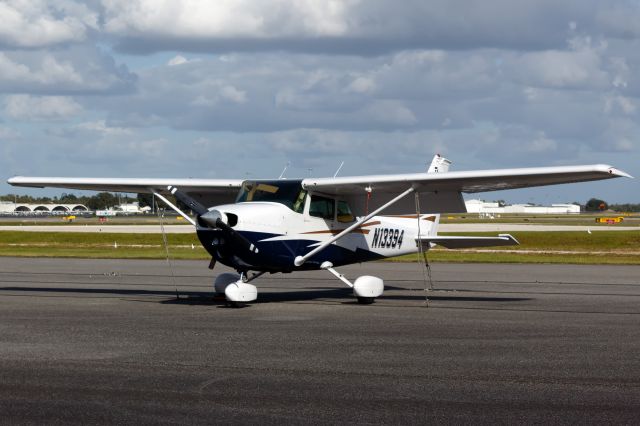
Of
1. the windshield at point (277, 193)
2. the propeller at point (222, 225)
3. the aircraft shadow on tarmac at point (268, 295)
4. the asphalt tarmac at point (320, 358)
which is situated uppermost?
the windshield at point (277, 193)

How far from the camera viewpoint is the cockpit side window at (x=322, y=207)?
63.7ft

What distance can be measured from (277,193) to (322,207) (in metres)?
1.24

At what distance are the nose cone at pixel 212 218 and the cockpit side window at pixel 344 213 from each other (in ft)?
11.7

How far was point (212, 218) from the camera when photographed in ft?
55.4

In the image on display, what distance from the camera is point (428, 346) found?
12133mm

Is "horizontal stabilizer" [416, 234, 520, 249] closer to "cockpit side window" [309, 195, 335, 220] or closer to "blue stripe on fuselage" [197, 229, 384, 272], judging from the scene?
"cockpit side window" [309, 195, 335, 220]

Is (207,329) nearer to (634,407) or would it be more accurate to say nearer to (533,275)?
(634,407)

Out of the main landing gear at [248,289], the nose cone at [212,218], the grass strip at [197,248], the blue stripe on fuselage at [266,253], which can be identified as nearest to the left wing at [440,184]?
the blue stripe on fuselage at [266,253]

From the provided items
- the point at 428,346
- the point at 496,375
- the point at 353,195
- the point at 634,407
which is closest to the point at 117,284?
the point at 353,195

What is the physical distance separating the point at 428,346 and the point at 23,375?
501 cm

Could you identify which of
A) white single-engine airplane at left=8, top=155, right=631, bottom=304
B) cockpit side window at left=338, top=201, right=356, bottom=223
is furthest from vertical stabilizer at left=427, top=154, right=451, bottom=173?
cockpit side window at left=338, top=201, right=356, bottom=223

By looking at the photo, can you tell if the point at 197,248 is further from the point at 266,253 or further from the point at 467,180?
the point at 467,180

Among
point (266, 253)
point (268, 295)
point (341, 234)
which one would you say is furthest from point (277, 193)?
point (268, 295)

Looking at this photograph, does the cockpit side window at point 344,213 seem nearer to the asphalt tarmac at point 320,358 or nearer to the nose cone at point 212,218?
the asphalt tarmac at point 320,358
